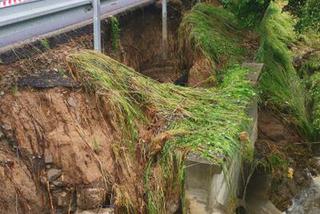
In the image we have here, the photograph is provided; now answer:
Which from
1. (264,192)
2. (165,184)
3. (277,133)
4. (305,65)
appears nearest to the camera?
(165,184)

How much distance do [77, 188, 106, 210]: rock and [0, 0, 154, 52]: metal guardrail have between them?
1.87 m

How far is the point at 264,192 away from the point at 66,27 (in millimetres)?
4022

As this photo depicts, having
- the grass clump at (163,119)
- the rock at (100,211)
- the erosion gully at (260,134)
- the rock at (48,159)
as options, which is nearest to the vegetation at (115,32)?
the erosion gully at (260,134)

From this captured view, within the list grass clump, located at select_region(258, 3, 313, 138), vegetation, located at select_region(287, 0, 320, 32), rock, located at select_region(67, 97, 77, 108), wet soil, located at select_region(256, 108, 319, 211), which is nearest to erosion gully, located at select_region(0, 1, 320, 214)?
wet soil, located at select_region(256, 108, 319, 211)

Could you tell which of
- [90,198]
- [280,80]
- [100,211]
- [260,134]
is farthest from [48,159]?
[280,80]

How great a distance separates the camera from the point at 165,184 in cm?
504

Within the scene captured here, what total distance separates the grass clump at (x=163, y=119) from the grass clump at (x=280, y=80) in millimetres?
2373

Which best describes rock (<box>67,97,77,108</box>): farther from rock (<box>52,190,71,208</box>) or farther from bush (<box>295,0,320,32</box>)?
bush (<box>295,0,320,32</box>)

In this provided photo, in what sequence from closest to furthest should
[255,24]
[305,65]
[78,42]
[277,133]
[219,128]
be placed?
[219,128]
[78,42]
[277,133]
[255,24]
[305,65]

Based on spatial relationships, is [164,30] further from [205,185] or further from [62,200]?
[62,200]

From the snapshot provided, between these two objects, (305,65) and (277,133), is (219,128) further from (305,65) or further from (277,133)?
(305,65)

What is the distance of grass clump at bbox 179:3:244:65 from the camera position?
811 cm

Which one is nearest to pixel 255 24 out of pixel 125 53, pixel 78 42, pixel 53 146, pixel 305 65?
pixel 305 65

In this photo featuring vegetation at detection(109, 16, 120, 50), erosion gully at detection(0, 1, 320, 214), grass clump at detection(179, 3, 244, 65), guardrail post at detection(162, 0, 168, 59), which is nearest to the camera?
vegetation at detection(109, 16, 120, 50)
